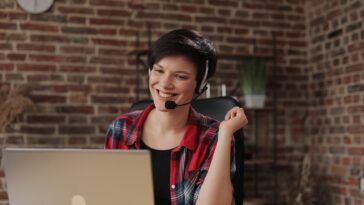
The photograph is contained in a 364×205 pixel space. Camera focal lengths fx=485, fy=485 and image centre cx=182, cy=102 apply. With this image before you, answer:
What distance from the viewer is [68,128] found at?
9.73 feet

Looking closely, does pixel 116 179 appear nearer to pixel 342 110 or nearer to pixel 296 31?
pixel 342 110

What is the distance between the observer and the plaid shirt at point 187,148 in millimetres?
1476

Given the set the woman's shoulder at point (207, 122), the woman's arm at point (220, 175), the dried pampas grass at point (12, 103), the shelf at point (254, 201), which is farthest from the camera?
the shelf at point (254, 201)

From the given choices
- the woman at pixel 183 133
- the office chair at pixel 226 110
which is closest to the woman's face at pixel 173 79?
the woman at pixel 183 133

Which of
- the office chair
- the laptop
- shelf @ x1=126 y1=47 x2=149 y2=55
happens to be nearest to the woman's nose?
the office chair

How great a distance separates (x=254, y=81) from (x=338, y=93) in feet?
1.86

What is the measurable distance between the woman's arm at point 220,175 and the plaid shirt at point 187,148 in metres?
0.05

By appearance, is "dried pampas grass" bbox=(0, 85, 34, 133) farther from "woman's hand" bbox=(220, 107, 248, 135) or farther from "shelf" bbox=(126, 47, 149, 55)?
"woman's hand" bbox=(220, 107, 248, 135)

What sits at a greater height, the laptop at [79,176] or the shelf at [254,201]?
the laptop at [79,176]

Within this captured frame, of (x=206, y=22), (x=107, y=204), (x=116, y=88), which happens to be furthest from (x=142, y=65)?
(x=107, y=204)

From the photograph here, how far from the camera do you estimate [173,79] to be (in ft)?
4.95

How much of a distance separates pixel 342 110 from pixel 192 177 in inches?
75.5

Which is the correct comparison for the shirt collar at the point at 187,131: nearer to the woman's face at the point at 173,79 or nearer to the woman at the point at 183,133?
the woman at the point at 183,133

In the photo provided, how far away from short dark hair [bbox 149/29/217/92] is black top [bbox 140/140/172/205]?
265 mm
